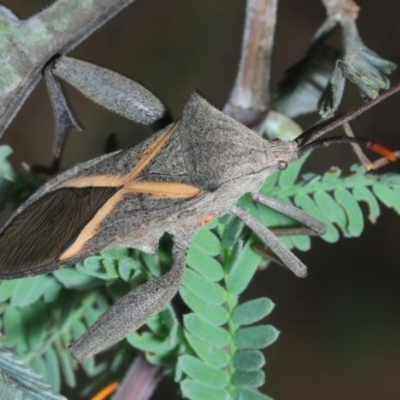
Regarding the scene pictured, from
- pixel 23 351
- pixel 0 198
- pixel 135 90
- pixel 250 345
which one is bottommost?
pixel 23 351

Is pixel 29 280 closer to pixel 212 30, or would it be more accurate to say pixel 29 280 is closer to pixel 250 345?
pixel 250 345

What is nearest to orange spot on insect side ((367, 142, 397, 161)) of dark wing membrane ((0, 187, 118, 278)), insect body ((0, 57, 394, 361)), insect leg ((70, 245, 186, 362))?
insect body ((0, 57, 394, 361))

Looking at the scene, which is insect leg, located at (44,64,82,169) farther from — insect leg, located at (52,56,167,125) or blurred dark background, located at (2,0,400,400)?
blurred dark background, located at (2,0,400,400)

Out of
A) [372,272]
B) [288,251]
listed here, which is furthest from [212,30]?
[288,251]

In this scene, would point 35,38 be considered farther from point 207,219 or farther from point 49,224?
point 207,219

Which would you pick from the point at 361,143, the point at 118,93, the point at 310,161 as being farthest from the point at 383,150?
the point at 310,161
